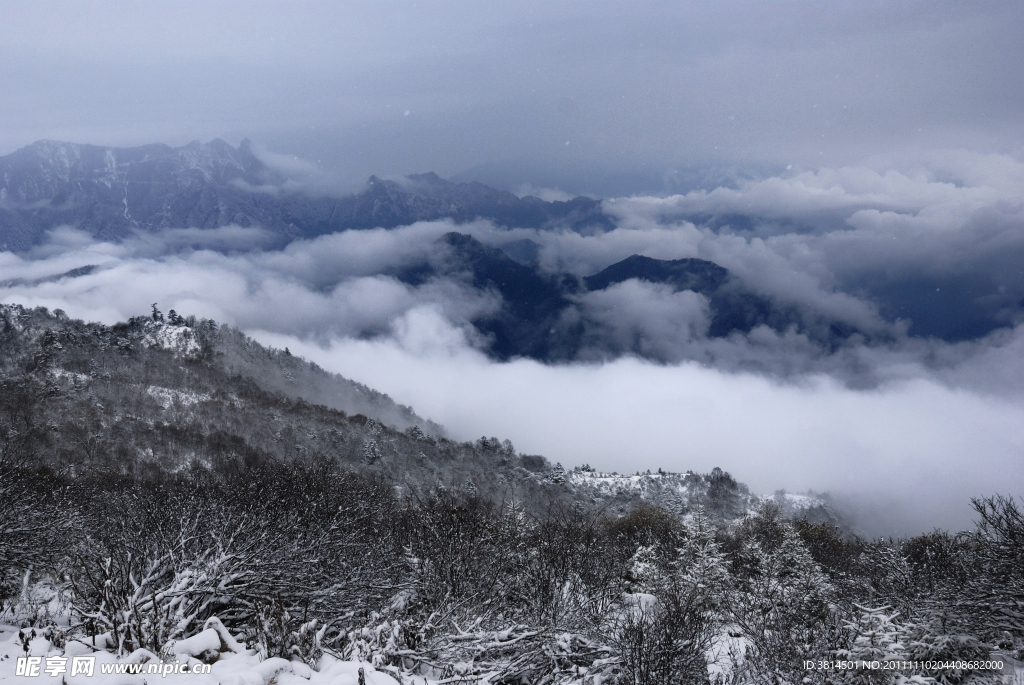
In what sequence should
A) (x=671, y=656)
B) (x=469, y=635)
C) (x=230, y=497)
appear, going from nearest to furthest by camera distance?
(x=469, y=635) < (x=671, y=656) < (x=230, y=497)

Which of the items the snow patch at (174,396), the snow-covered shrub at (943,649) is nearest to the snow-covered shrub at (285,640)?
the snow-covered shrub at (943,649)

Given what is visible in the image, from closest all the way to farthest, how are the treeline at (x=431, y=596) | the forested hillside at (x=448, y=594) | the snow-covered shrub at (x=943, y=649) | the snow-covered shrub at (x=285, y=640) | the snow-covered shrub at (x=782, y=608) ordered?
the snow-covered shrub at (x=285, y=640) → the forested hillside at (x=448, y=594) → the treeline at (x=431, y=596) → the snow-covered shrub at (x=782, y=608) → the snow-covered shrub at (x=943, y=649)

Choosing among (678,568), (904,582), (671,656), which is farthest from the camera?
(678,568)

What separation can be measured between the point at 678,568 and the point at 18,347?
664ft

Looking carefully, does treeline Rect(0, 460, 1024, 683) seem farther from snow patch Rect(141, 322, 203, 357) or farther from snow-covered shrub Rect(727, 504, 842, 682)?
snow patch Rect(141, 322, 203, 357)

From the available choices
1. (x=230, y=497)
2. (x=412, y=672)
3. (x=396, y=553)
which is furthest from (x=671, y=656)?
(x=230, y=497)

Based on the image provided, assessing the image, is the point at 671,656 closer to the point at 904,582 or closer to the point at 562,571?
the point at 562,571

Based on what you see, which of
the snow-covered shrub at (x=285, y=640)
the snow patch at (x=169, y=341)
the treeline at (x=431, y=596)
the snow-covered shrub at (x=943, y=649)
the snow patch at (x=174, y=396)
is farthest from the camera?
the snow patch at (x=169, y=341)

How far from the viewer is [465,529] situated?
22812mm

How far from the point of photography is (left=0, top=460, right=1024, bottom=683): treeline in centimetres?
1127

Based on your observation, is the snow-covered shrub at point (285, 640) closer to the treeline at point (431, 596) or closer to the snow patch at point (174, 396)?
the treeline at point (431, 596)

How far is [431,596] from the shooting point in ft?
62.7

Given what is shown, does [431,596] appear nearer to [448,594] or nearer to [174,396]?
[448,594]

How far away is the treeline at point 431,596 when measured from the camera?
11266 millimetres
